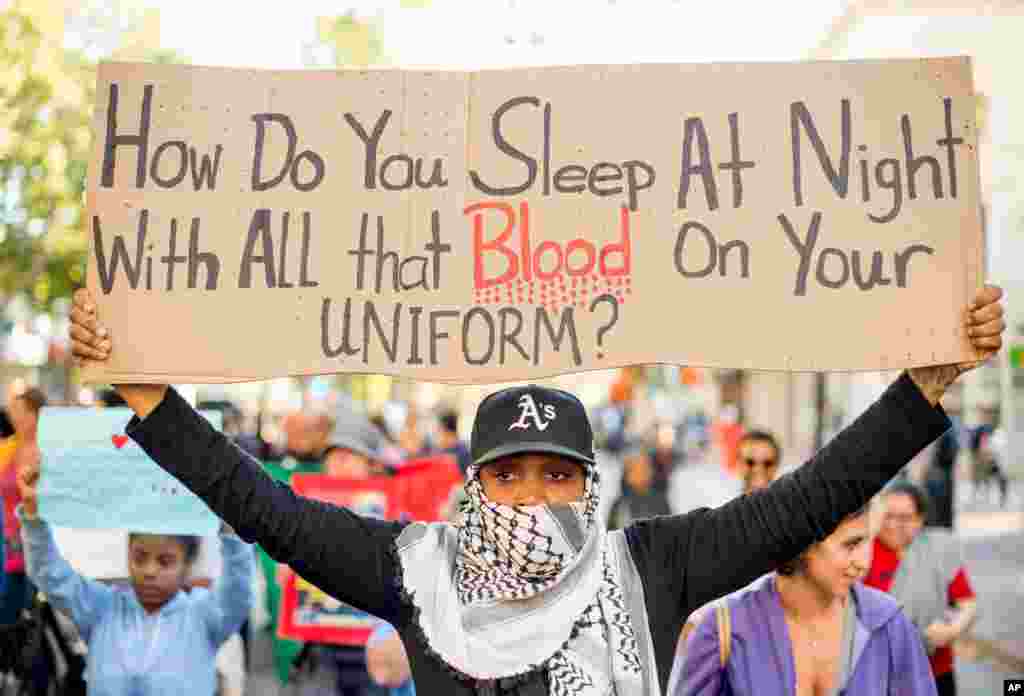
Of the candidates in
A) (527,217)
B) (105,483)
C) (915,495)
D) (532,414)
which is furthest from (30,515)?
(915,495)

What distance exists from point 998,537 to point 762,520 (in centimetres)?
1782

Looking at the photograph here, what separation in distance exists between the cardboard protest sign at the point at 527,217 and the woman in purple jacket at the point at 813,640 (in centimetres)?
106

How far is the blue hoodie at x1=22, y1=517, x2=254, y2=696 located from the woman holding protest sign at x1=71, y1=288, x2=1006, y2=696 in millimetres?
1991

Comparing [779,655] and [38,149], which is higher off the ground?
[38,149]

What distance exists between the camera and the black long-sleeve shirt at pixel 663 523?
279 centimetres

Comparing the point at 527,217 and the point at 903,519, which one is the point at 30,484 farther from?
the point at 903,519

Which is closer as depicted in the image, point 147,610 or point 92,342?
point 92,342

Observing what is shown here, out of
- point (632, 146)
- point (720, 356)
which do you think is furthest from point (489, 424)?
point (632, 146)

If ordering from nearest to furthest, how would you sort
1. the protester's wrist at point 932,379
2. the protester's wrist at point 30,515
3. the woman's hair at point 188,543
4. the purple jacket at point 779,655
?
the protester's wrist at point 932,379 < the purple jacket at point 779,655 < the protester's wrist at point 30,515 < the woman's hair at point 188,543

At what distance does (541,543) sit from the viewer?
109 inches

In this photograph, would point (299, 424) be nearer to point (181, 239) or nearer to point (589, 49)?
point (589, 49)

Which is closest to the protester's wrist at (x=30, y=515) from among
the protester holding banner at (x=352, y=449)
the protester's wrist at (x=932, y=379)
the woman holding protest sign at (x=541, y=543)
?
the woman holding protest sign at (x=541, y=543)

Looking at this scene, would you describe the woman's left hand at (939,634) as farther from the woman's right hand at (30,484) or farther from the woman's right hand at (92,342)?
the woman's right hand at (92,342)

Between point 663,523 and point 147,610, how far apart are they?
2.56 m
